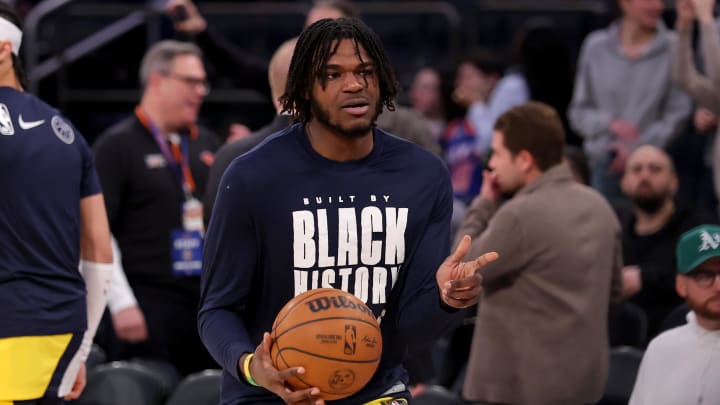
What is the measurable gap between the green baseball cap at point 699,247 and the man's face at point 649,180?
207 cm

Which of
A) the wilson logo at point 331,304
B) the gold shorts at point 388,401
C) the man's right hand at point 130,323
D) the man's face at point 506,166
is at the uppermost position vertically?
the wilson logo at point 331,304

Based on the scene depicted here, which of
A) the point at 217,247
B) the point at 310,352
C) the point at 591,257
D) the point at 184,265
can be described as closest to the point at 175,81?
the point at 184,265

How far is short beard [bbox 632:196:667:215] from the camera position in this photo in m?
6.80

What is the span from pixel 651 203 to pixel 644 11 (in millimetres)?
1362

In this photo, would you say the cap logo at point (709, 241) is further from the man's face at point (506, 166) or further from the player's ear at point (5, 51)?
the player's ear at point (5, 51)

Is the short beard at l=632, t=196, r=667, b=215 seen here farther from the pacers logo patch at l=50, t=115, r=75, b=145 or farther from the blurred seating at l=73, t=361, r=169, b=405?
the pacers logo patch at l=50, t=115, r=75, b=145

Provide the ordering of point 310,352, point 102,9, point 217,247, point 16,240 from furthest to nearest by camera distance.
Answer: point 102,9 < point 16,240 < point 217,247 < point 310,352

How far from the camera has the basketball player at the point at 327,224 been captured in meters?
3.39

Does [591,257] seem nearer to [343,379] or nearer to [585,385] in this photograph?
[585,385]

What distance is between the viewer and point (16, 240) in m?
3.93

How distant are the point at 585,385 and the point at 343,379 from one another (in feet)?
7.15

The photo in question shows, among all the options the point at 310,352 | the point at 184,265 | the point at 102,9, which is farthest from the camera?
the point at 102,9

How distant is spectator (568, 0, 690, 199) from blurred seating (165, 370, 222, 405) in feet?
10.1

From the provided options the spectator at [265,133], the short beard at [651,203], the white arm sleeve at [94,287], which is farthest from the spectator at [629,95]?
the white arm sleeve at [94,287]
